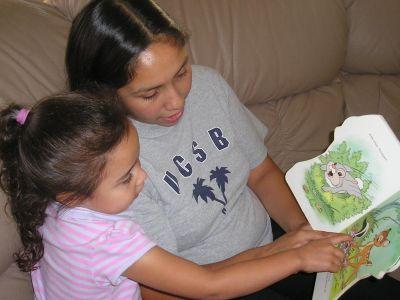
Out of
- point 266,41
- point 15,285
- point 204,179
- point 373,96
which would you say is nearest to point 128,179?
point 204,179

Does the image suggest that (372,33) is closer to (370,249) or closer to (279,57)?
(279,57)

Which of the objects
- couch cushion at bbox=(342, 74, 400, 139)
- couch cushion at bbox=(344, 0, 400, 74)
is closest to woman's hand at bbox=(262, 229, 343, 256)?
couch cushion at bbox=(342, 74, 400, 139)

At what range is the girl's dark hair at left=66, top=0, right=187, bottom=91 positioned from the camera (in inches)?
32.5

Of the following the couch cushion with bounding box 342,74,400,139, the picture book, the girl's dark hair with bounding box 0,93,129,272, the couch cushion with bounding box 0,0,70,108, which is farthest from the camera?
the couch cushion with bounding box 342,74,400,139

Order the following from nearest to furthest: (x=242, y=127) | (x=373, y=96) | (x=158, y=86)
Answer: (x=158, y=86)
(x=242, y=127)
(x=373, y=96)

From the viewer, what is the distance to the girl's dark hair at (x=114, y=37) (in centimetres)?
83

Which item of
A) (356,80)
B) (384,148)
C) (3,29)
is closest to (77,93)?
(3,29)

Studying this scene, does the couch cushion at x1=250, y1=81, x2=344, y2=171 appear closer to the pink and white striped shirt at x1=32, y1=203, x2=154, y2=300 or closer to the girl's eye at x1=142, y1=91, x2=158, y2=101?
the girl's eye at x1=142, y1=91, x2=158, y2=101

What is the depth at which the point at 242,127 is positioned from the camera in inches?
44.1

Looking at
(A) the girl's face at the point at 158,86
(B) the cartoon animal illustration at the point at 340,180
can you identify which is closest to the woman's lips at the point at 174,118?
(A) the girl's face at the point at 158,86

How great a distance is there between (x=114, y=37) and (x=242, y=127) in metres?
0.43

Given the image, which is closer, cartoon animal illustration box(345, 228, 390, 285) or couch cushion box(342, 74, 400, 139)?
cartoon animal illustration box(345, 228, 390, 285)

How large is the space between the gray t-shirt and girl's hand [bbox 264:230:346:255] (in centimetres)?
9

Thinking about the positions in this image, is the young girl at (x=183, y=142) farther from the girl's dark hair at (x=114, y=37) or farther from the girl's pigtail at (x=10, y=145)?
the girl's pigtail at (x=10, y=145)
